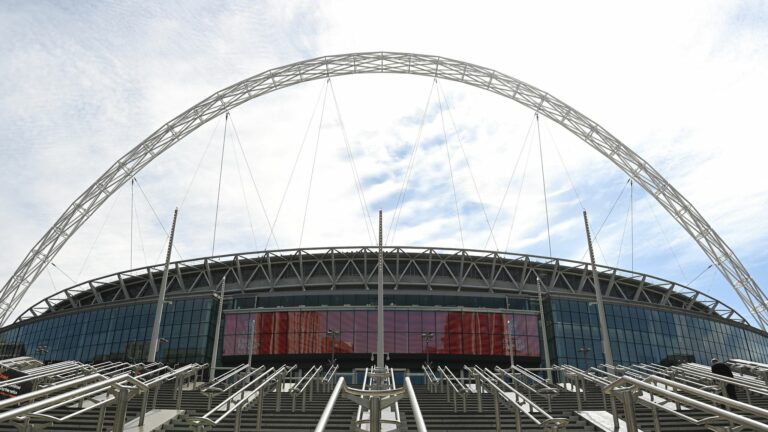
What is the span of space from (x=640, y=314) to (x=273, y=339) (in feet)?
138

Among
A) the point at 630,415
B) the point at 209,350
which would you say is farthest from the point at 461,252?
the point at 630,415

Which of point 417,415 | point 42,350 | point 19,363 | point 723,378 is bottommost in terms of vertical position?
point 417,415

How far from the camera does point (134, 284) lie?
230ft

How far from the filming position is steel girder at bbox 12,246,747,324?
62.2 metres

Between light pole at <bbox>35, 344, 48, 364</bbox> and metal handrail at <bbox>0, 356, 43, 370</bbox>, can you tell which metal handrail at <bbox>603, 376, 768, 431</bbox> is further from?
light pole at <bbox>35, 344, 48, 364</bbox>

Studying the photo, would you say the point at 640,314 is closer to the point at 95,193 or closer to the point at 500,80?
A: the point at 500,80

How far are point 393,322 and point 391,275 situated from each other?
380 inches

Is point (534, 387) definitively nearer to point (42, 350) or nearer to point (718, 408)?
point (718, 408)

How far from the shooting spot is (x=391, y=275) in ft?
206

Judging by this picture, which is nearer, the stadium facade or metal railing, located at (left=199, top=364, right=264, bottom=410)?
metal railing, located at (left=199, top=364, right=264, bottom=410)

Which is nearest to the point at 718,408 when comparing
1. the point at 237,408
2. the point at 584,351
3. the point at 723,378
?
the point at 237,408

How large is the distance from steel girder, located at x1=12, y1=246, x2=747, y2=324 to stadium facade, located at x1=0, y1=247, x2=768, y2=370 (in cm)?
27

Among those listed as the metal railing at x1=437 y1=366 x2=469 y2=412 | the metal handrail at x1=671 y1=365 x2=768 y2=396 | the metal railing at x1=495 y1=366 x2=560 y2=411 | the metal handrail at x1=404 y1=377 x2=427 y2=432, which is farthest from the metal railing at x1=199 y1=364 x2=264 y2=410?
the metal handrail at x1=671 y1=365 x2=768 y2=396

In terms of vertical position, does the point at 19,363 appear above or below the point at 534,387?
above
